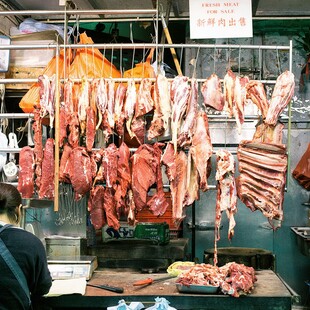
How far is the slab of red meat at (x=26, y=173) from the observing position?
209 inches

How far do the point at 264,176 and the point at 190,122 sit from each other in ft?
2.71

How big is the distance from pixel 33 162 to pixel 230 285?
2.17 metres

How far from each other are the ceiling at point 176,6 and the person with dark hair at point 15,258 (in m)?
3.61

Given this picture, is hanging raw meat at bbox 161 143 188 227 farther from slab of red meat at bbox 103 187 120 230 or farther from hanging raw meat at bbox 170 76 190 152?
slab of red meat at bbox 103 187 120 230

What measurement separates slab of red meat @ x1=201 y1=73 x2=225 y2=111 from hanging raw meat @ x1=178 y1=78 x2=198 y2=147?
0.33 ft

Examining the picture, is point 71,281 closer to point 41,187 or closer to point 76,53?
point 41,187

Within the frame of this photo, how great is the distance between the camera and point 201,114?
17.0 feet

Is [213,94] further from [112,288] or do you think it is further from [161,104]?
[112,288]

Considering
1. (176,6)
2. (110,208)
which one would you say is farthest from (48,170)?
(176,6)

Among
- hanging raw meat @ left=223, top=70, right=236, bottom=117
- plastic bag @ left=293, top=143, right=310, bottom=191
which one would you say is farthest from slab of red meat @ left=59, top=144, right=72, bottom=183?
plastic bag @ left=293, top=143, right=310, bottom=191

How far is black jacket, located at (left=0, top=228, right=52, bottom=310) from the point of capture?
12.4ft

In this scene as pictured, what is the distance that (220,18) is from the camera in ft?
17.2

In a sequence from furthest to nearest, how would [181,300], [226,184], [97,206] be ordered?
[97,206], [226,184], [181,300]

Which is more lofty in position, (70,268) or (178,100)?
(178,100)
